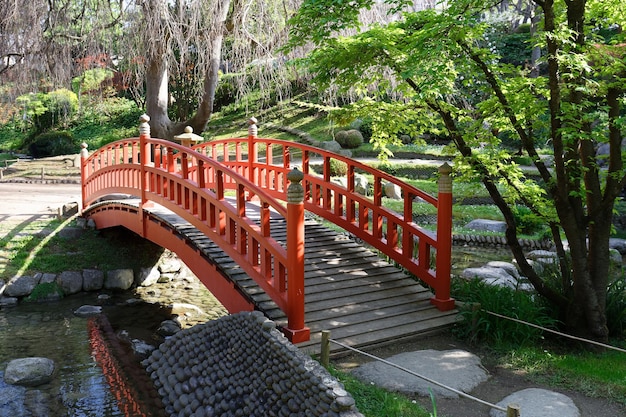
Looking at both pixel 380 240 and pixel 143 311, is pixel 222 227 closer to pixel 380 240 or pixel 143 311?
pixel 380 240

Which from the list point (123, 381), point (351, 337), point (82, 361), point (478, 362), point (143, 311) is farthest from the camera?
point (143, 311)

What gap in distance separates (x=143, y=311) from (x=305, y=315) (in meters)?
4.77

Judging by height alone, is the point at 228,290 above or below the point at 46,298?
above

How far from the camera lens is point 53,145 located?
2662 cm

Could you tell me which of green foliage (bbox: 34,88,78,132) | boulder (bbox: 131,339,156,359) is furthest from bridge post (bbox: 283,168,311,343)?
green foliage (bbox: 34,88,78,132)

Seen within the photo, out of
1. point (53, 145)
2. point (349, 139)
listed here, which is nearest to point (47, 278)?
point (349, 139)

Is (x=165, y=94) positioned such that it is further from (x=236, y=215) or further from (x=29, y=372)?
(x=29, y=372)

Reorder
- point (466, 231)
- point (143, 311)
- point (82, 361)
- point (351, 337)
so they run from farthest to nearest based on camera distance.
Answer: point (466, 231), point (143, 311), point (82, 361), point (351, 337)

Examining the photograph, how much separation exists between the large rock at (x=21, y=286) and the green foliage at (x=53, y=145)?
1703 centimetres

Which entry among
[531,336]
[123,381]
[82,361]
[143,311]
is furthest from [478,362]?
[143,311]

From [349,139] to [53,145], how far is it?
543 inches

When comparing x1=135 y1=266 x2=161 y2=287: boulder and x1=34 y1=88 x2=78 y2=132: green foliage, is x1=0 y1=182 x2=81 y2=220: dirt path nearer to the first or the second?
x1=135 y1=266 x2=161 y2=287: boulder

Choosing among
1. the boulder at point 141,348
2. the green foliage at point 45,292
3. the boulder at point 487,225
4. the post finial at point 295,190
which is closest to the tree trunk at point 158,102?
the green foliage at point 45,292

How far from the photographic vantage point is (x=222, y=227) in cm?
777
